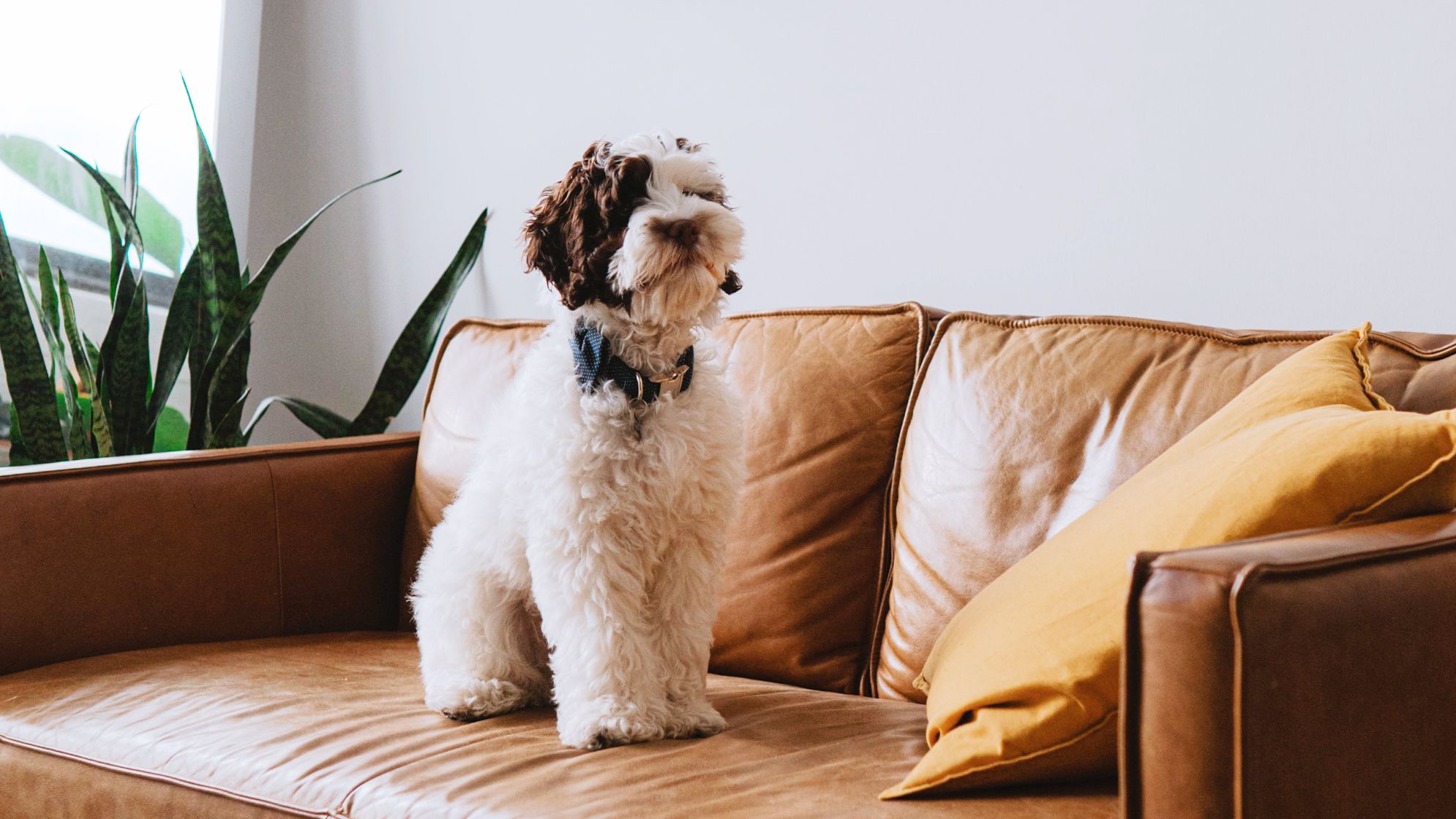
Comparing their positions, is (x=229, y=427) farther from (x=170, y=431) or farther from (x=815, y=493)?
(x=815, y=493)

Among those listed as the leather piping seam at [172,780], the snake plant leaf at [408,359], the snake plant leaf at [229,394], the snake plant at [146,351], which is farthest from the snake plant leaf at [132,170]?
the leather piping seam at [172,780]

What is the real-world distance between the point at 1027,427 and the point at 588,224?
2.56 feet

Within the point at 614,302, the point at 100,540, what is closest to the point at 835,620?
the point at 614,302

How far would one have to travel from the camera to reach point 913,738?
1.58 metres

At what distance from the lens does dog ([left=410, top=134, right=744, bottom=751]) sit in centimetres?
157

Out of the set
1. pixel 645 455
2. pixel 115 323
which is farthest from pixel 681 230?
pixel 115 323

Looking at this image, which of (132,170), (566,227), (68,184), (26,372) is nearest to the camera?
(566,227)

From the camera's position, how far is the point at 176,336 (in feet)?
9.39

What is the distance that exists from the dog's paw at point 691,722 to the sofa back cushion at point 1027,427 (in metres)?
0.40

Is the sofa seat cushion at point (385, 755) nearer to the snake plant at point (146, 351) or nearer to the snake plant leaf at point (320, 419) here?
the snake plant at point (146, 351)

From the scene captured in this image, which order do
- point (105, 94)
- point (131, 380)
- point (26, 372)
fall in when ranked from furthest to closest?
point (105, 94) < point (131, 380) < point (26, 372)

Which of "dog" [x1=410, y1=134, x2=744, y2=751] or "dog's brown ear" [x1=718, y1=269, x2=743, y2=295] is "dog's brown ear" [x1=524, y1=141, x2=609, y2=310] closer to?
Result: "dog" [x1=410, y1=134, x2=744, y2=751]

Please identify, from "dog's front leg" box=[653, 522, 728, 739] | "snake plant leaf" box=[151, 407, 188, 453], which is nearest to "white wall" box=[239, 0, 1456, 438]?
"snake plant leaf" box=[151, 407, 188, 453]

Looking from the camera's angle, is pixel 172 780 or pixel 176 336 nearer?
pixel 172 780
